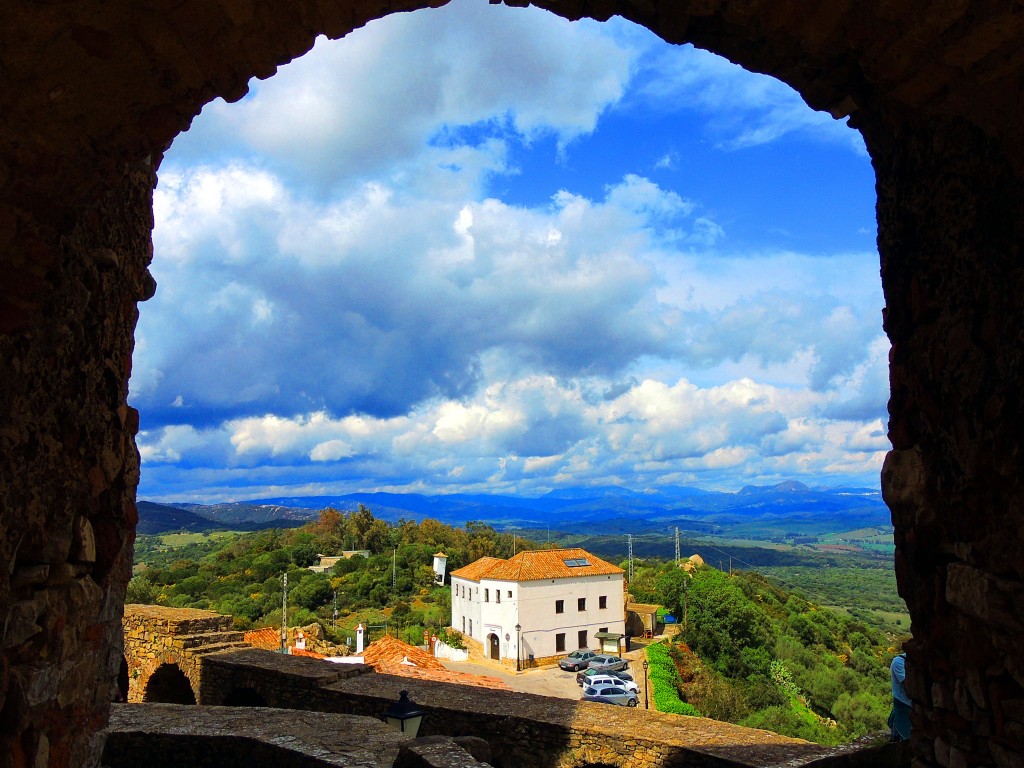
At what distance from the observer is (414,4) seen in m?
2.46

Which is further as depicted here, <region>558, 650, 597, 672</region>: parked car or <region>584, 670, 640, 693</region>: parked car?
<region>558, 650, 597, 672</region>: parked car

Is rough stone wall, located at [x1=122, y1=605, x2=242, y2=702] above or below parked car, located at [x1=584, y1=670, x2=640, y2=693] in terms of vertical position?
above

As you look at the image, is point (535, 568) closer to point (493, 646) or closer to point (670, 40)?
point (493, 646)

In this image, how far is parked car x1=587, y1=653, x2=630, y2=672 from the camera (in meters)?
24.9

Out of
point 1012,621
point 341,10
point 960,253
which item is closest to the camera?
point 341,10

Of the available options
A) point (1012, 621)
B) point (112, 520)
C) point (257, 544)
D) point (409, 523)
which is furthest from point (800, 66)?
point (409, 523)

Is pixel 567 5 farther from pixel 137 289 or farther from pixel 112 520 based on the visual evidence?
pixel 112 520

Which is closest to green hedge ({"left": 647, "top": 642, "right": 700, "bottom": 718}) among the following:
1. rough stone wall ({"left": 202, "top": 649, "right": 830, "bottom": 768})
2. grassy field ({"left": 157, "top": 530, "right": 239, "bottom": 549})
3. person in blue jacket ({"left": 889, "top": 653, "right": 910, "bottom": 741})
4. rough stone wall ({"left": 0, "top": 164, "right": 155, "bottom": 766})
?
rough stone wall ({"left": 202, "top": 649, "right": 830, "bottom": 768})

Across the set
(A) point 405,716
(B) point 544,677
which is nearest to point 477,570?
(B) point 544,677

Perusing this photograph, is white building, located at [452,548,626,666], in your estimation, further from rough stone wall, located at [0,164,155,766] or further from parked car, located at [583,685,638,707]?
rough stone wall, located at [0,164,155,766]

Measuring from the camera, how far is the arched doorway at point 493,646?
3164cm

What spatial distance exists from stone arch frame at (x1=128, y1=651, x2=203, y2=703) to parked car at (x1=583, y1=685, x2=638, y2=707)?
10.1m

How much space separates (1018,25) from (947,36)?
21cm

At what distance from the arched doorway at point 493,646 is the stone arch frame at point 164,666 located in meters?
21.8
